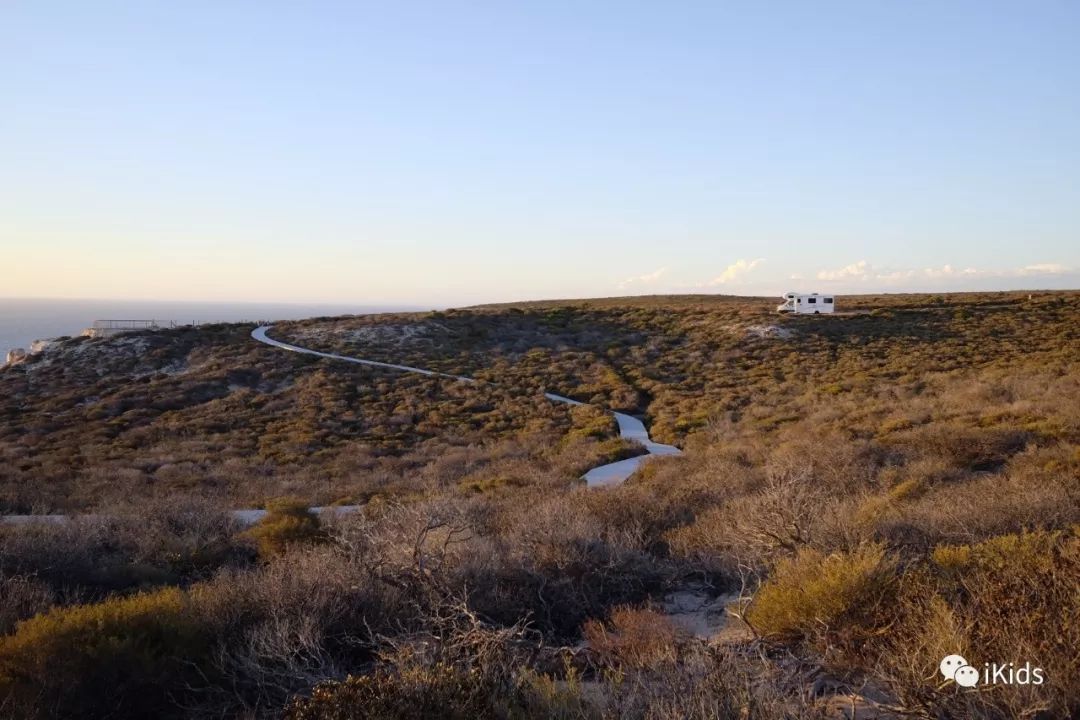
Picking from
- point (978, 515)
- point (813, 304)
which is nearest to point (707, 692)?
point (978, 515)

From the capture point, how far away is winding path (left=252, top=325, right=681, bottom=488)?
1566cm

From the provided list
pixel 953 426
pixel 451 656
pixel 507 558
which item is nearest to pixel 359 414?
pixel 953 426

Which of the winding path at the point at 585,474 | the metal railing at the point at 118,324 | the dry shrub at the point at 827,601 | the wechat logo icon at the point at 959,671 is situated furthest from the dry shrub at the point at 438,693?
the metal railing at the point at 118,324

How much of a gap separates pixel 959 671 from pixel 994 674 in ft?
0.49

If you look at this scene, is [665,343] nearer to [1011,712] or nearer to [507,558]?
[507,558]

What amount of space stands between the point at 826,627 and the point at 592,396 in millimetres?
26533

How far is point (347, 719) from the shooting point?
3.36m

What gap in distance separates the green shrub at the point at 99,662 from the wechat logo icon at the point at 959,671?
4.49 metres

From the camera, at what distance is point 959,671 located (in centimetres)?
354

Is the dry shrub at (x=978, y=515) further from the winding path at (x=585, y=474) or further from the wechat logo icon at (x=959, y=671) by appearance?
the winding path at (x=585, y=474)

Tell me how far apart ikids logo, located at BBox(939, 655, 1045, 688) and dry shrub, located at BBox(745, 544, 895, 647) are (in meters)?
0.85

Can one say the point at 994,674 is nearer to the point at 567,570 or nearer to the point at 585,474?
the point at 567,570

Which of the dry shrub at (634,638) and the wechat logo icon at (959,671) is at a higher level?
the wechat logo icon at (959,671)

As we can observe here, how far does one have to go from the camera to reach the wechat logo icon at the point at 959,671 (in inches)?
136
